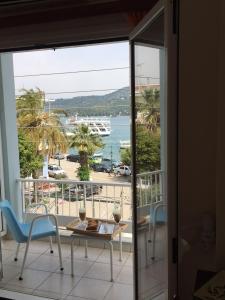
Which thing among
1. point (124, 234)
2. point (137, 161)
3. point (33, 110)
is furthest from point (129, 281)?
point (33, 110)

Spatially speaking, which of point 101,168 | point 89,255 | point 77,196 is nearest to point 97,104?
point 101,168

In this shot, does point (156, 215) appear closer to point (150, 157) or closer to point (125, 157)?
point (150, 157)

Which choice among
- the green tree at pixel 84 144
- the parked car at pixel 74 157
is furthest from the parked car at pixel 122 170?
the parked car at pixel 74 157

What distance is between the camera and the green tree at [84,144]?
5.41 meters

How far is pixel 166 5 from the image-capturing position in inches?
50.8

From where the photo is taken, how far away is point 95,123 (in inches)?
200

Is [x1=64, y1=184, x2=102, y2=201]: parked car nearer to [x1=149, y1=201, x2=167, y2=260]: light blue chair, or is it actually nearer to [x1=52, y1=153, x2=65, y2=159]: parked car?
[x1=52, y1=153, x2=65, y2=159]: parked car

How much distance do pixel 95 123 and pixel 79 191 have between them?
1444 mm

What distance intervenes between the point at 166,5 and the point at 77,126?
4220 millimetres

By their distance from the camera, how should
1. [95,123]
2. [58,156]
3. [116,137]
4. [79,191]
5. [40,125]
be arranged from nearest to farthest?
[79,191] → [116,137] → [95,123] → [40,125] → [58,156]

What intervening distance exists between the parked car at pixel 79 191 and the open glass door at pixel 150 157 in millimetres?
1967
